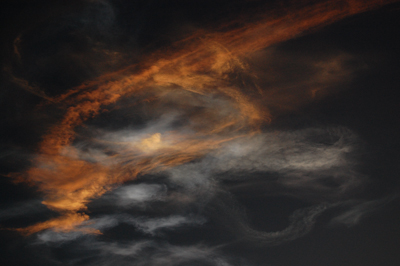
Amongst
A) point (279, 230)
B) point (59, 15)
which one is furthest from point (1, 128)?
point (279, 230)

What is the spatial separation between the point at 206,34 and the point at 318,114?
2796mm

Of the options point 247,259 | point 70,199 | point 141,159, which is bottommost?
point 247,259

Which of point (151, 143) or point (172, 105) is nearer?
point (172, 105)

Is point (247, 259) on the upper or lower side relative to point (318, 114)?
lower

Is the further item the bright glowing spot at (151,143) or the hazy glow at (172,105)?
A: the bright glowing spot at (151,143)

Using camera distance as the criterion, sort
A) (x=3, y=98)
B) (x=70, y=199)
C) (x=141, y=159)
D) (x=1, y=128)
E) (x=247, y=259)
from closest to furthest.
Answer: (x=3, y=98)
(x=1, y=128)
(x=141, y=159)
(x=70, y=199)
(x=247, y=259)

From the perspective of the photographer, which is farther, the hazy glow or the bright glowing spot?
the bright glowing spot

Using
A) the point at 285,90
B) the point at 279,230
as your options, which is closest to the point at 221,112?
the point at 285,90

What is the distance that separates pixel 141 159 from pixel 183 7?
3285mm

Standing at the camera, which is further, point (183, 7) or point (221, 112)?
point (221, 112)

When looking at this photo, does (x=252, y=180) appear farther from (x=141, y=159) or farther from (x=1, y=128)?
(x=1, y=128)

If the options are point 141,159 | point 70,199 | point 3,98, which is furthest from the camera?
point 70,199

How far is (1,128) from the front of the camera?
4.52m

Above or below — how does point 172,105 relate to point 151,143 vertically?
above
